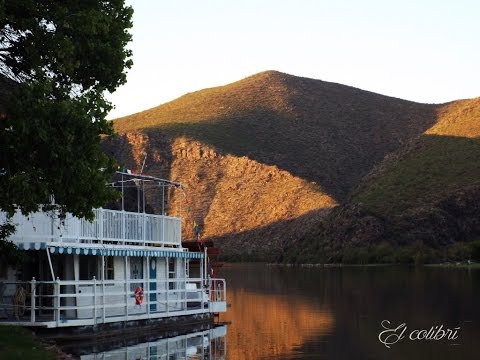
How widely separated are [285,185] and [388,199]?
85.4 feet

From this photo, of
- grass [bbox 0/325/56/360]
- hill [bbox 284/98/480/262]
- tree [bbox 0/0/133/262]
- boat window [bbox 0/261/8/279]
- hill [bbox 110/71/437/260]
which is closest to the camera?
tree [bbox 0/0/133/262]

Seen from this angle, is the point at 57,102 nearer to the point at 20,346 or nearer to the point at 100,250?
the point at 20,346

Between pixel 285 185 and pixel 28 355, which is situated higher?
pixel 285 185

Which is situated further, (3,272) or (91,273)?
(91,273)

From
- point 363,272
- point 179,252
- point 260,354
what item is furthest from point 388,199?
point 260,354

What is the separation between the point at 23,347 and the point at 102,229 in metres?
8.13

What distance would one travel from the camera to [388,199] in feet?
394

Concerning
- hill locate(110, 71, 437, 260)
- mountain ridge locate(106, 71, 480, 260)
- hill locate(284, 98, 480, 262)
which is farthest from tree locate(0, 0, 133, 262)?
mountain ridge locate(106, 71, 480, 260)

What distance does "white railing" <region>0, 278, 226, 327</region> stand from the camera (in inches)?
1226

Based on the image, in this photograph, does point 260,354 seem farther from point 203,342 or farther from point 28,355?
point 28,355

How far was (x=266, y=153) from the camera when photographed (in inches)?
6334

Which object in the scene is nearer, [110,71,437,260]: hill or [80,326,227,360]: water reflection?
[80,326,227,360]: water reflection

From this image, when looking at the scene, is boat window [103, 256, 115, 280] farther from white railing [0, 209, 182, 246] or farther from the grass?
the grass

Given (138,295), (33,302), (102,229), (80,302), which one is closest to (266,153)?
(138,295)
